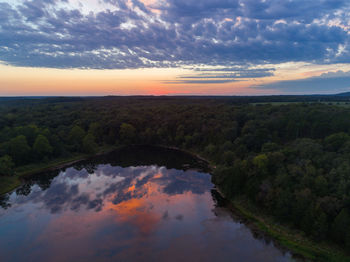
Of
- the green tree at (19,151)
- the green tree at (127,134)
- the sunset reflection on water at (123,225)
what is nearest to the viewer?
the sunset reflection on water at (123,225)

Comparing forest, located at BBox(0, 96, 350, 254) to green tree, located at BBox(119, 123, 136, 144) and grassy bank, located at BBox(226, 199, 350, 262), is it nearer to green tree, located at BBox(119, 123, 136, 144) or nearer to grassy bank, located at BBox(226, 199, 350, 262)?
green tree, located at BBox(119, 123, 136, 144)

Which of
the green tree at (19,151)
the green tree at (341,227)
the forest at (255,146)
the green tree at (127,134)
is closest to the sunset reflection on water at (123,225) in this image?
the forest at (255,146)

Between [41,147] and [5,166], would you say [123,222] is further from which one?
[41,147]

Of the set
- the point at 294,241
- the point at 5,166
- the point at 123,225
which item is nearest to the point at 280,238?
the point at 294,241

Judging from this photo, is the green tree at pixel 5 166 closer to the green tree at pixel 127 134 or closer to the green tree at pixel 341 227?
the green tree at pixel 127 134

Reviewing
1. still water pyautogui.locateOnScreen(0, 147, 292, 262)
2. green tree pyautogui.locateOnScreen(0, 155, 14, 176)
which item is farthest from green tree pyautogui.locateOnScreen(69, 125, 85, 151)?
green tree pyautogui.locateOnScreen(0, 155, 14, 176)

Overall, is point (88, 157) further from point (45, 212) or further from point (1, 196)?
point (45, 212)
